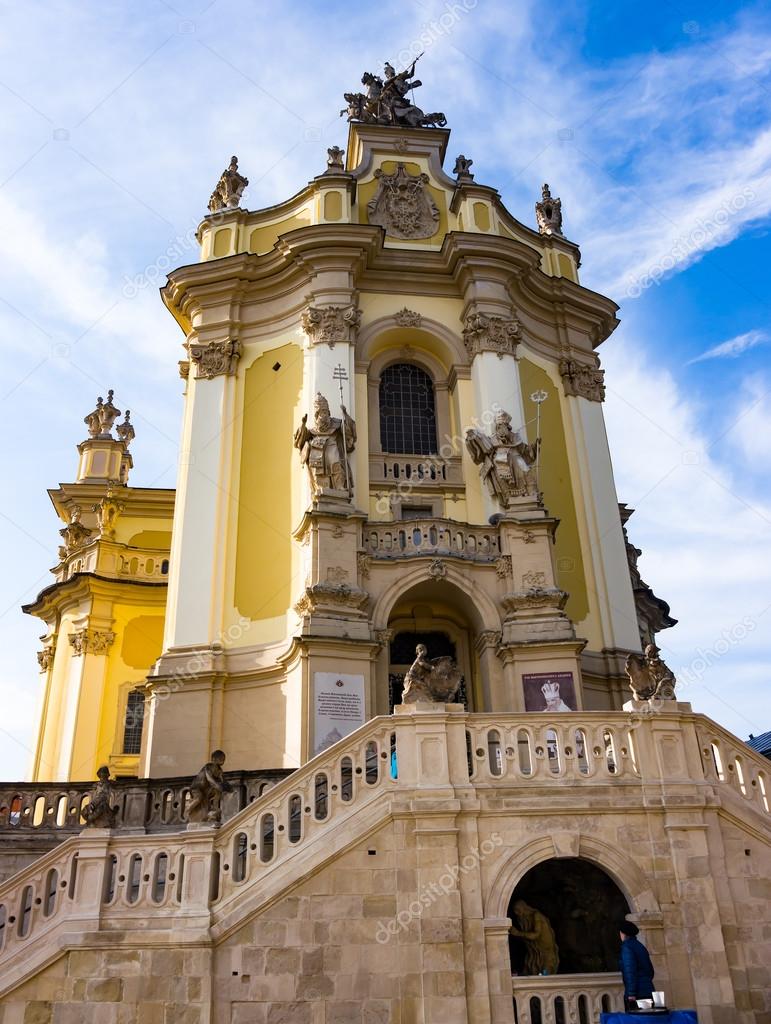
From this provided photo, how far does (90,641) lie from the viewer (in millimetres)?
27406

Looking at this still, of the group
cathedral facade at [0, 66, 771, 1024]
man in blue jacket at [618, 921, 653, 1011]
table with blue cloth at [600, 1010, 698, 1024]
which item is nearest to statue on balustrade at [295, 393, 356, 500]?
cathedral facade at [0, 66, 771, 1024]

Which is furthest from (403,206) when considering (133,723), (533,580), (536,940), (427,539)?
(536,940)

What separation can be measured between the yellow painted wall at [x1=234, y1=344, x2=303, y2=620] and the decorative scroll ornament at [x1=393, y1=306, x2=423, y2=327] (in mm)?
2596

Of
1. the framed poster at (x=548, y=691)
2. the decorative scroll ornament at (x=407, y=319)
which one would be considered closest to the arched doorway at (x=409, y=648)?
the framed poster at (x=548, y=691)

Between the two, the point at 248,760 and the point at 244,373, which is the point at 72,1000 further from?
the point at 244,373

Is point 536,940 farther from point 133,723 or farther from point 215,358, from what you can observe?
point 133,723

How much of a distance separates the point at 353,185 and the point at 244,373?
5906mm

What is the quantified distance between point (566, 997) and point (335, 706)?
857 cm

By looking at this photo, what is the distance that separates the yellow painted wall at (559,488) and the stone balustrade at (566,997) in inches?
470

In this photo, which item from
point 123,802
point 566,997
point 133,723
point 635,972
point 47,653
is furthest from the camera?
point 47,653

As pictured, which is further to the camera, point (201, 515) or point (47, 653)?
point (47, 653)

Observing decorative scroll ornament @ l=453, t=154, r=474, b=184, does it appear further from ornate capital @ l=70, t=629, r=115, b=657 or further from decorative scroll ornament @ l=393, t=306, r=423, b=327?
ornate capital @ l=70, t=629, r=115, b=657

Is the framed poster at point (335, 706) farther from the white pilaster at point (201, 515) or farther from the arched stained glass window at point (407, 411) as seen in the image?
the arched stained glass window at point (407, 411)

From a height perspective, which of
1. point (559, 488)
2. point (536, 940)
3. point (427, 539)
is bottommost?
point (536, 940)
